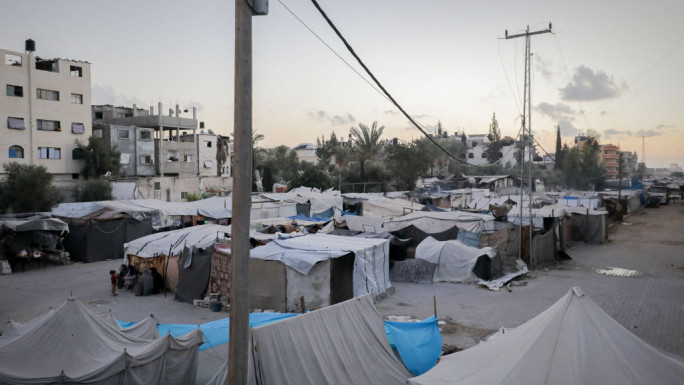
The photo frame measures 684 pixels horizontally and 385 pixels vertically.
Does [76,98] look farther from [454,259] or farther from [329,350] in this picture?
[329,350]

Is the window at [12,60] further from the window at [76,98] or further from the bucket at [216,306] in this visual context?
the bucket at [216,306]

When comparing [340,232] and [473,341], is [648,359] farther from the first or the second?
[340,232]

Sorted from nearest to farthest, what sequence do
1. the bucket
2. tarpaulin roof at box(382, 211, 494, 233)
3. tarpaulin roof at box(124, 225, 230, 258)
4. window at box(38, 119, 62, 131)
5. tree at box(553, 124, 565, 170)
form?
the bucket < tarpaulin roof at box(124, 225, 230, 258) < tarpaulin roof at box(382, 211, 494, 233) < window at box(38, 119, 62, 131) < tree at box(553, 124, 565, 170)

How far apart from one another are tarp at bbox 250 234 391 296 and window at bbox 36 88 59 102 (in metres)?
33.2

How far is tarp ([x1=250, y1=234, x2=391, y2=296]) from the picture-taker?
15.5 meters

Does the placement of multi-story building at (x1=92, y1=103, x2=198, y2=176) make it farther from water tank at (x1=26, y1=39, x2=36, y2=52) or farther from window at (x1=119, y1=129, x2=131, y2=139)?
water tank at (x1=26, y1=39, x2=36, y2=52)

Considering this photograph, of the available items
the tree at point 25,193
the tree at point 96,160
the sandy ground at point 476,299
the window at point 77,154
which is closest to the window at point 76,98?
the tree at point 96,160

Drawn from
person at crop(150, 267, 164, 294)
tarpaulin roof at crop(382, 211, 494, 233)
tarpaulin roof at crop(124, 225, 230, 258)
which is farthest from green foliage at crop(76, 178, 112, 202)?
tarpaulin roof at crop(382, 211, 494, 233)

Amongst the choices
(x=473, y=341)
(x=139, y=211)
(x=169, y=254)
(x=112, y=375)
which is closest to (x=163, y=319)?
(x=169, y=254)

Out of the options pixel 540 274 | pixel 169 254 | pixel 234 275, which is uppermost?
pixel 234 275

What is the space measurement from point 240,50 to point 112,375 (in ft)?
18.4

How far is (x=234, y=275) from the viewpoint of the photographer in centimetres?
546

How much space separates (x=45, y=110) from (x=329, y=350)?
41.4m

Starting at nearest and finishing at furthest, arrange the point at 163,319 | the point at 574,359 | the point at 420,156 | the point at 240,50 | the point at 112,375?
the point at 240,50
the point at 574,359
the point at 112,375
the point at 163,319
the point at 420,156
